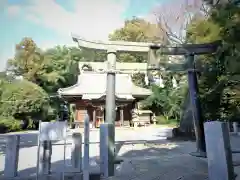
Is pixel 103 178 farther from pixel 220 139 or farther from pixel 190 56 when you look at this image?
pixel 190 56

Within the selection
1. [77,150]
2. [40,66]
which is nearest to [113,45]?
[77,150]

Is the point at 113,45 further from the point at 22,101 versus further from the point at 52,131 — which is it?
the point at 22,101

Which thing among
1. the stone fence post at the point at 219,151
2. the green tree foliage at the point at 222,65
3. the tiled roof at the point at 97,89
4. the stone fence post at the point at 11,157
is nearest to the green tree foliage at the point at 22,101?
the tiled roof at the point at 97,89

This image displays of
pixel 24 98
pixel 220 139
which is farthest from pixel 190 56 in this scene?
pixel 24 98

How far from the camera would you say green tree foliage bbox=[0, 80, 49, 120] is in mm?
17734

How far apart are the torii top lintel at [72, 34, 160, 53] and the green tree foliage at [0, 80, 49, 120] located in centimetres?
1475

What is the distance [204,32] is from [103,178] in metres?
5.67

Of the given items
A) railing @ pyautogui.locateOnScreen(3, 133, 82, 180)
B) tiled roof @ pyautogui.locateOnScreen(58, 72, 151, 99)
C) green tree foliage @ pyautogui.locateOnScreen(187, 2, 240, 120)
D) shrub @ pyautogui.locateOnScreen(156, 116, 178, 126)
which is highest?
tiled roof @ pyautogui.locateOnScreen(58, 72, 151, 99)

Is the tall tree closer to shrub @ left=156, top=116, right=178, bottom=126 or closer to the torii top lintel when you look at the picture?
shrub @ left=156, top=116, right=178, bottom=126

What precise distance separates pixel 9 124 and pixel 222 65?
17733mm

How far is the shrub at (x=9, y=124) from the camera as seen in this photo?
17.1 metres

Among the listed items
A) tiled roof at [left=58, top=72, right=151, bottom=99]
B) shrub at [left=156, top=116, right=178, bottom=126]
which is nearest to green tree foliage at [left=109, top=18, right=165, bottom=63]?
tiled roof at [left=58, top=72, right=151, bottom=99]

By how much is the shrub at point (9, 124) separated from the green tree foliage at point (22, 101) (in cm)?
50

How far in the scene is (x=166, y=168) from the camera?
14.1ft
